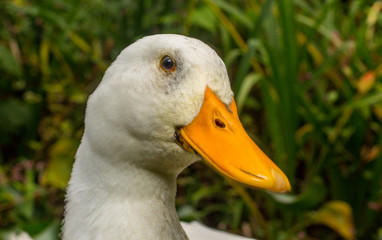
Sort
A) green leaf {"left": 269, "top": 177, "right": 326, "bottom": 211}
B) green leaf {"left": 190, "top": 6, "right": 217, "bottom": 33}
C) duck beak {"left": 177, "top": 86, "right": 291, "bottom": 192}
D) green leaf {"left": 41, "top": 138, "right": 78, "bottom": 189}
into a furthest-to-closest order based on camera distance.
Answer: green leaf {"left": 190, "top": 6, "right": 217, "bottom": 33}
green leaf {"left": 41, "top": 138, "right": 78, "bottom": 189}
green leaf {"left": 269, "top": 177, "right": 326, "bottom": 211}
duck beak {"left": 177, "top": 86, "right": 291, "bottom": 192}

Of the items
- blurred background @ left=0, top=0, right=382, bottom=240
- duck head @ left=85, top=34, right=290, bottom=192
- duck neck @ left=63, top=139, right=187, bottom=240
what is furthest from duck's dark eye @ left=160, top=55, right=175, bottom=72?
blurred background @ left=0, top=0, right=382, bottom=240

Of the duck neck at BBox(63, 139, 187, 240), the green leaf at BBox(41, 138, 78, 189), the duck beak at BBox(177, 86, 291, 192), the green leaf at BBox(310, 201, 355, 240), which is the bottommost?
the green leaf at BBox(41, 138, 78, 189)

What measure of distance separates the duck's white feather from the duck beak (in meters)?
0.01

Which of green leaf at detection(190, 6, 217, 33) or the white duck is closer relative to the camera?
the white duck

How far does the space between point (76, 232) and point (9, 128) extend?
1252 millimetres

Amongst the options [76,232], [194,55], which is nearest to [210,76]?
[194,55]

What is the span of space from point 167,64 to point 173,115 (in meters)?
0.08

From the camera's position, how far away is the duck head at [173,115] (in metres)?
0.72

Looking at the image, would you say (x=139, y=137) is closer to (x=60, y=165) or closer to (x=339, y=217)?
(x=339, y=217)

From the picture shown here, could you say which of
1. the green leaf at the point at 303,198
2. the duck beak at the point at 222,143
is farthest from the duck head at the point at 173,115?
the green leaf at the point at 303,198

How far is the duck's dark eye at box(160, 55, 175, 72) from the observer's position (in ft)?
2.42

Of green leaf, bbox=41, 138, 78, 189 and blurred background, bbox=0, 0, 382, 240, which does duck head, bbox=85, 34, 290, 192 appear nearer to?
blurred background, bbox=0, 0, 382, 240

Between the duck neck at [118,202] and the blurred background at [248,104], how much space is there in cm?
41

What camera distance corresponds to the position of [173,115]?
73 cm
